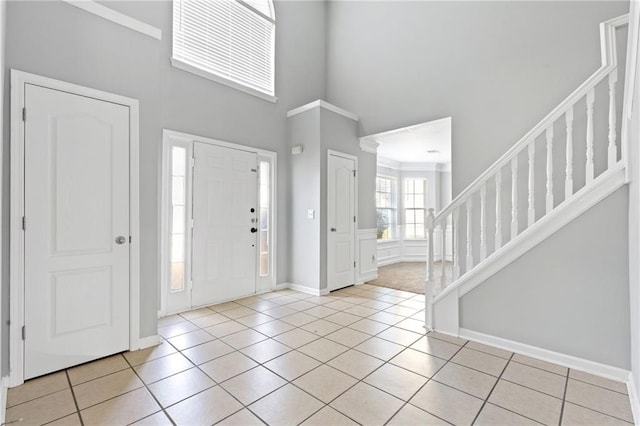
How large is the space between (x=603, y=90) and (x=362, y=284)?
3905 mm

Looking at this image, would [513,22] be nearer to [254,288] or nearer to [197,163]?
[197,163]

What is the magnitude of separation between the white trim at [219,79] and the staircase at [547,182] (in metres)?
3.04

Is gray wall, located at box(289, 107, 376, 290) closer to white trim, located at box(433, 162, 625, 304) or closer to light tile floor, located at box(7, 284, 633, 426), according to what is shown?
light tile floor, located at box(7, 284, 633, 426)

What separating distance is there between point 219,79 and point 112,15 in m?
1.61

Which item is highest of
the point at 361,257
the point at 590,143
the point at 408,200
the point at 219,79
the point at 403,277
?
the point at 219,79

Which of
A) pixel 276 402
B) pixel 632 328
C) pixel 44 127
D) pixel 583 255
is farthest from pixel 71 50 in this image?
pixel 632 328

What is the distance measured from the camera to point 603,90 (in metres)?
2.90

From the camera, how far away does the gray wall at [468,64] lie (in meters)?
3.26

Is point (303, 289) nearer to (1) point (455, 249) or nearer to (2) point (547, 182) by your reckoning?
(1) point (455, 249)

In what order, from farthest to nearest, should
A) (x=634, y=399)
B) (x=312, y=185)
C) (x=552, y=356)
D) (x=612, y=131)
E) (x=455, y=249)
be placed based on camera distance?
(x=312, y=185), (x=455, y=249), (x=552, y=356), (x=612, y=131), (x=634, y=399)

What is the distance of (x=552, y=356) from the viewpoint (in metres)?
2.44

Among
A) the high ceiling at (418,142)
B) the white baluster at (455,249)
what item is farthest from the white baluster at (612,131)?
the high ceiling at (418,142)

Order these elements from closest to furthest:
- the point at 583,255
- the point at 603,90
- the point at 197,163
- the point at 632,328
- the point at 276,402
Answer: the point at 276,402 → the point at 632,328 → the point at 583,255 → the point at 603,90 → the point at 197,163

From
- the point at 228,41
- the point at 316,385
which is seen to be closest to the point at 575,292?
the point at 316,385
